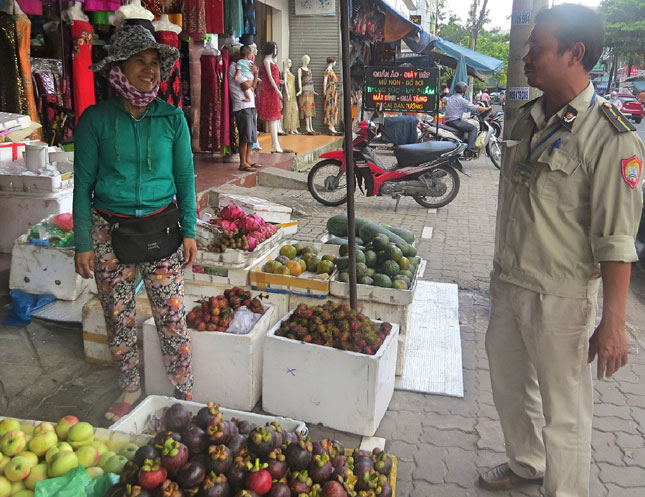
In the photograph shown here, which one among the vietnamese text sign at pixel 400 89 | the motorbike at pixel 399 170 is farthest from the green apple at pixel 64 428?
the vietnamese text sign at pixel 400 89

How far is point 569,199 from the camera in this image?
2.09 metres

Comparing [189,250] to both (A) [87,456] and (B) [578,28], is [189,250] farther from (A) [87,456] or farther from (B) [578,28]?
(B) [578,28]

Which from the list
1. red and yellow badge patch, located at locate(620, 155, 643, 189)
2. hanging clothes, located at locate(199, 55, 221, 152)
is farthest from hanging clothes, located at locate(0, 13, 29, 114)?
red and yellow badge patch, located at locate(620, 155, 643, 189)

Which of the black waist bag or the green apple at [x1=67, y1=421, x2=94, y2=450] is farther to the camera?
the black waist bag

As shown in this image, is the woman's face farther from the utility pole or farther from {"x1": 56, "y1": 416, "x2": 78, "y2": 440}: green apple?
the utility pole

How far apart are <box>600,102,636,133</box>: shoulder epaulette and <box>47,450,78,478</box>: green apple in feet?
7.19

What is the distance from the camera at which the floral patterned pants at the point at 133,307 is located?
283 centimetres

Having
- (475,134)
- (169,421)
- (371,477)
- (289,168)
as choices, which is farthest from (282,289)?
(475,134)

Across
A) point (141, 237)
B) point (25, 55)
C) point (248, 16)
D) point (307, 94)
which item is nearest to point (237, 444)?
point (141, 237)

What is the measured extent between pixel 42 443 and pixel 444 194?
7547 millimetres

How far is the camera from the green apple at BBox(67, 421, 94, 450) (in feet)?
6.80

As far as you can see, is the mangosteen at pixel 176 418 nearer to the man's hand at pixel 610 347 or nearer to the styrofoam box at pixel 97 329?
the styrofoam box at pixel 97 329

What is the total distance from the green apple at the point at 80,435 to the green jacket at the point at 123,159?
0.96m

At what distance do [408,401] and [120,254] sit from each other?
75.4 inches
